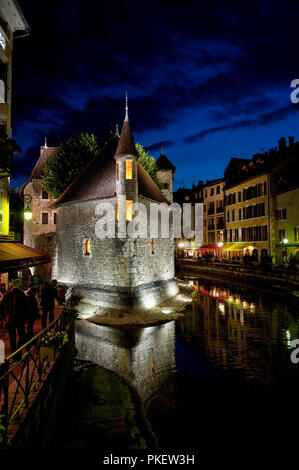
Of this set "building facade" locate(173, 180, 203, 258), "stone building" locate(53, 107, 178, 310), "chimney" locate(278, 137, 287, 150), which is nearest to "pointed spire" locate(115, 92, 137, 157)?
"stone building" locate(53, 107, 178, 310)

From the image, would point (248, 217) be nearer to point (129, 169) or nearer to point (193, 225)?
point (193, 225)

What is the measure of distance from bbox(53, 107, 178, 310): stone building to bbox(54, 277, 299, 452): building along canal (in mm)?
3036

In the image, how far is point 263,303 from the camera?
2245 cm

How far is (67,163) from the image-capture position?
25.0 m

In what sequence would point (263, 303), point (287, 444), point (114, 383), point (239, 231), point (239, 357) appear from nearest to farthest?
point (287, 444) < point (114, 383) < point (239, 357) < point (263, 303) < point (239, 231)

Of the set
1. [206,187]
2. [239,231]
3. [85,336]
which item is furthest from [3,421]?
[206,187]

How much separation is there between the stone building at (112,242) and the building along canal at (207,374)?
304 cm

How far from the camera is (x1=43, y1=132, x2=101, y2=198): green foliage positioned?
25.1 m

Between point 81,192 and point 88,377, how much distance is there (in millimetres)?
13979

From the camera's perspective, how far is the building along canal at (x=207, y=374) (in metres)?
7.15

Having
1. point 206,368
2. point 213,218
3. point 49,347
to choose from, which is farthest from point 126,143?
point 213,218

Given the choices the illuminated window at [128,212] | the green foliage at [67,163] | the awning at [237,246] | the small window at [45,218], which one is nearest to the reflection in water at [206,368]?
the illuminated window at [128,212]

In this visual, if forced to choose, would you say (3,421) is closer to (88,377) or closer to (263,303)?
(88,377)
